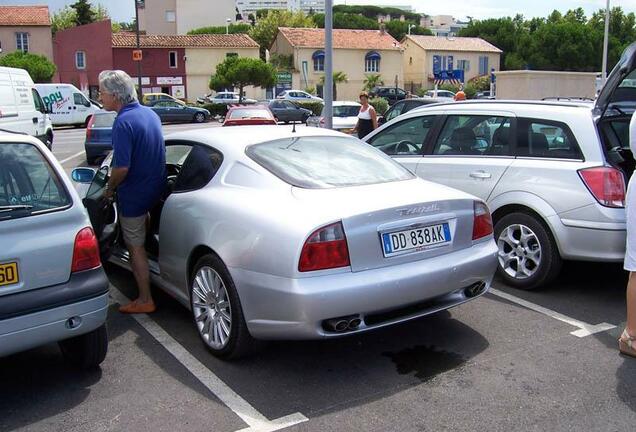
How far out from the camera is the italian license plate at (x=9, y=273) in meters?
3.30

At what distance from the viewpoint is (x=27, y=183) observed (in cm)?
362

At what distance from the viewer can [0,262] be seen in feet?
10.8

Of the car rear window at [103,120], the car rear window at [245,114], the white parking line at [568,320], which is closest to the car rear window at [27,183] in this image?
the white parking line at [568,320]

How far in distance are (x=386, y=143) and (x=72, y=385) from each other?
4.31 meters

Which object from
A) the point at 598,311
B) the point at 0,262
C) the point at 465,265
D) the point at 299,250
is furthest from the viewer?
the point at 598,311

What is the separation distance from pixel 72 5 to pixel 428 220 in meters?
86.3

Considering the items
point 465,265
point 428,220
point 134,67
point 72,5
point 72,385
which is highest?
point 72,5

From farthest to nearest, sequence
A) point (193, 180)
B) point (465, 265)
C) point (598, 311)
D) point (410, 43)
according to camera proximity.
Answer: point (410, 43), point (598, 311), point (193, 180), point (465, 265)

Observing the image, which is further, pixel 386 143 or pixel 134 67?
pixel 134 67

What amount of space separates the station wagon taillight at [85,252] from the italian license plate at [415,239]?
1.67 meters

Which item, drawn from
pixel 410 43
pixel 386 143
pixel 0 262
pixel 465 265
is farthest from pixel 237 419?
pixel 410 43

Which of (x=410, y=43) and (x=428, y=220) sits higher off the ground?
(x=410, y=43)

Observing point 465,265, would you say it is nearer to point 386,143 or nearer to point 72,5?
point 386,143

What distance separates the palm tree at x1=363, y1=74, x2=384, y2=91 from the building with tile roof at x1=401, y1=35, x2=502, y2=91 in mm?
6499
